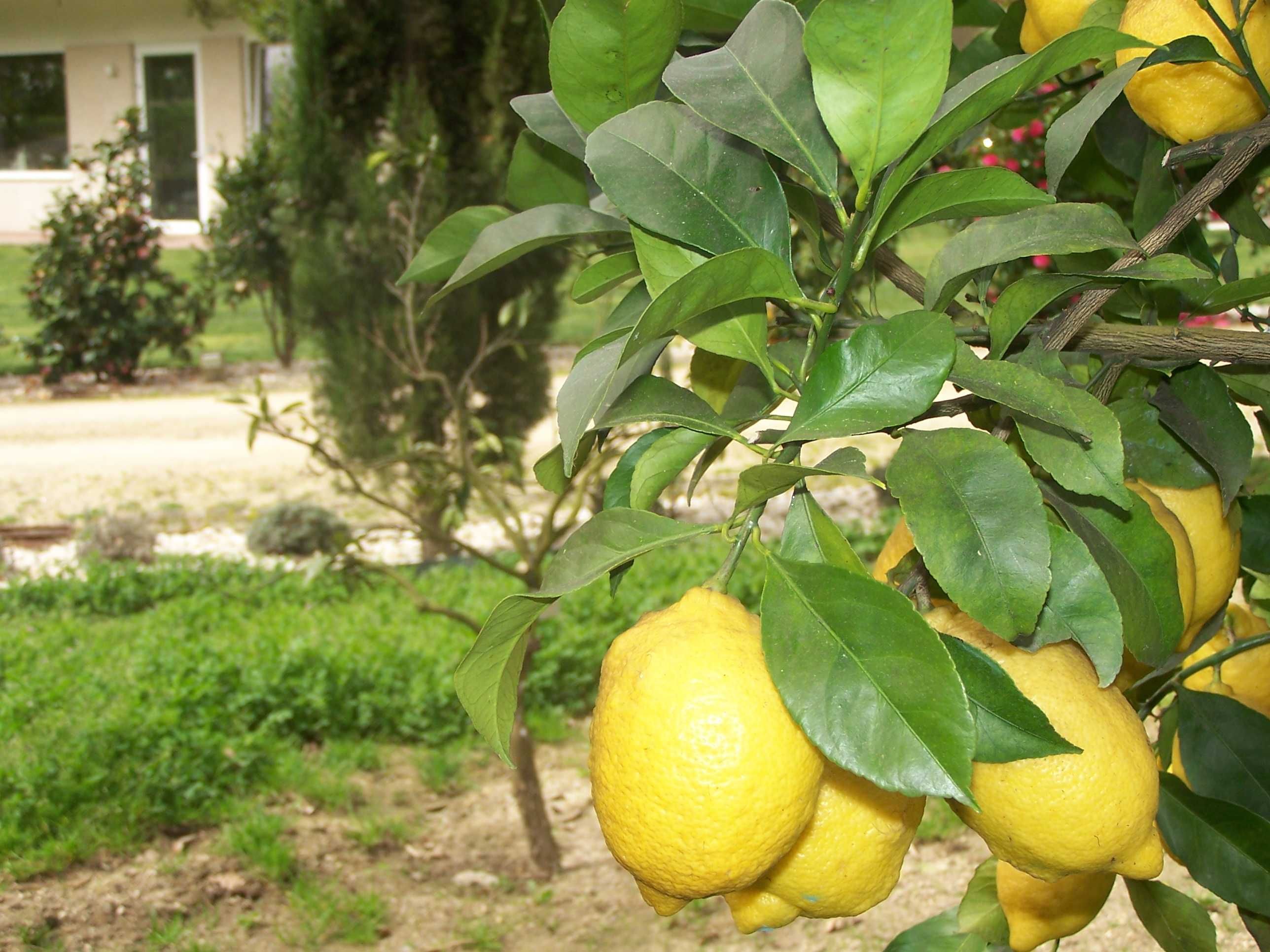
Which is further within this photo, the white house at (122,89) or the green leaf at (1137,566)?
the white house at (122,89)

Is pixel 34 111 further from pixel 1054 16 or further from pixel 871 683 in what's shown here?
pixel 871 683

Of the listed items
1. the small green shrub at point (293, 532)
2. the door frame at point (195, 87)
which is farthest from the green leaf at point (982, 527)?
the door frame at point (195, 87)

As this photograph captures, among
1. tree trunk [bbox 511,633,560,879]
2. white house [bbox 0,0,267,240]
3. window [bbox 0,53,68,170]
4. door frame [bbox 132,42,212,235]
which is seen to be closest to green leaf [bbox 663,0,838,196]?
tree trunk [bbox 511,633,560,879]

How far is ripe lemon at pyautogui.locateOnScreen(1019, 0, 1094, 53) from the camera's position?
0.53m

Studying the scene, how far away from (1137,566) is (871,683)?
0.55 ft

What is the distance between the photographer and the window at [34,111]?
28.1 ft

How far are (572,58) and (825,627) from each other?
9.6 inches

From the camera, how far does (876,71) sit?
388mm

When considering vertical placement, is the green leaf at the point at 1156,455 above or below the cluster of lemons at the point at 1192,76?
below

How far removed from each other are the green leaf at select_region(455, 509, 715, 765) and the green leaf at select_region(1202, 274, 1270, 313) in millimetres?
285

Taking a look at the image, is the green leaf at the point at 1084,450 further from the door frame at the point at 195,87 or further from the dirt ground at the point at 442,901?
the door frame at the point at 195,87

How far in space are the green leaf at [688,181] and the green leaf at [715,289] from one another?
0.07 feet

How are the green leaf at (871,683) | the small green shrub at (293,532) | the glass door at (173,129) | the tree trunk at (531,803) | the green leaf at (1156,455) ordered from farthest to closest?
the glass door at (173,129) < the small green shrub at (293,532) < the tree trunk at (531,803) < the green leaf at (1156,455) < the green leaf at (871,683)

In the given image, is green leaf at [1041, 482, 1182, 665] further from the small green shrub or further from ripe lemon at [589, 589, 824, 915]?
the small green shrub
